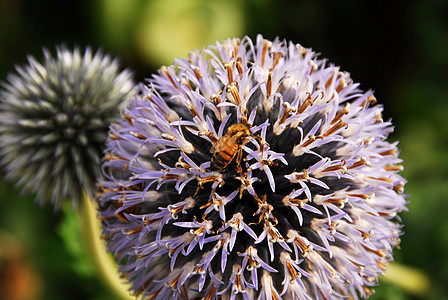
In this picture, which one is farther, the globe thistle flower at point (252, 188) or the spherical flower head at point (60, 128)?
the spherical flower head at point (60, 128)

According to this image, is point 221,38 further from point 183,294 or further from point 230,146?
point 183,294

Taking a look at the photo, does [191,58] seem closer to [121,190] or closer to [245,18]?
[121,190]

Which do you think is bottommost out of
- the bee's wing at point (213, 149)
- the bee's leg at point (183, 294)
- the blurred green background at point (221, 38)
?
the bee's leg at point (183, 294)

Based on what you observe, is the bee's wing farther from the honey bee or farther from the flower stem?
the flower stem

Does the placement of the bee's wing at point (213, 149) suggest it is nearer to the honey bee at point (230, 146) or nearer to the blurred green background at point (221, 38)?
the honey bee at point (230, 146)

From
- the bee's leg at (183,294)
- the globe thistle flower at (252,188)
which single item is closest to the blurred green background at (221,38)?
the globe thistle flower at (252,188)

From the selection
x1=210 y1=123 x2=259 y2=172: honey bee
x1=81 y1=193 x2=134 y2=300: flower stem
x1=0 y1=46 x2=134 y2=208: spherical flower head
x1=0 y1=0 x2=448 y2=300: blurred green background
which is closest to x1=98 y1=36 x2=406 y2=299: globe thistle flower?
x1=210 y1=123 x2=259 y2=172: honey bee

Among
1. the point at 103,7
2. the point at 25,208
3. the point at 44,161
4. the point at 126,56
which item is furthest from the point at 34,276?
the point at 103,7
